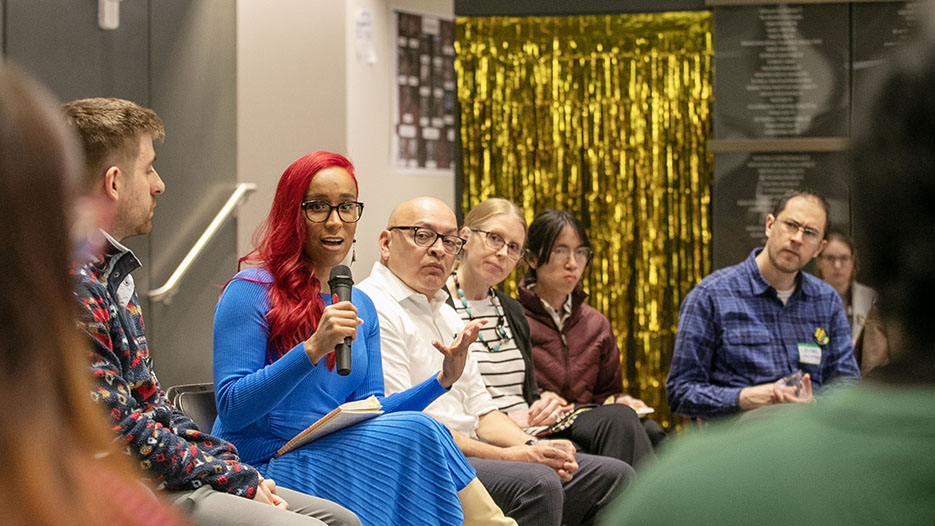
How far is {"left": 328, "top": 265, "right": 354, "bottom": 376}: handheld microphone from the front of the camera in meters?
2.46

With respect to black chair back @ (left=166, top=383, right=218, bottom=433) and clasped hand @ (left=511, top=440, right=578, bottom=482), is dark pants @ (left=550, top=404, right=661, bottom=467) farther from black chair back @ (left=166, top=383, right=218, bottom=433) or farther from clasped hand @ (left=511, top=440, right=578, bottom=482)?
black chair back @ (left=166, top=383, right=218, bottom=433)

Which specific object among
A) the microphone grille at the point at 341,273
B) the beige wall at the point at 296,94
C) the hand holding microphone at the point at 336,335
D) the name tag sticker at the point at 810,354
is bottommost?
the name tag sticker at the point at 810,354

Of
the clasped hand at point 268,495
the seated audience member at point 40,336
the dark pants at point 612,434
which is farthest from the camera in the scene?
the dark pants at point 612,434

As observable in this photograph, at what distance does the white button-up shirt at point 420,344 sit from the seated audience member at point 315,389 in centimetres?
30

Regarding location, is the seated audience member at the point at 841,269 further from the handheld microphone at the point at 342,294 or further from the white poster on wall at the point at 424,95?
the handheld microphone at the point at 342,294

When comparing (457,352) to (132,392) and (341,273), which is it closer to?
(341,273)

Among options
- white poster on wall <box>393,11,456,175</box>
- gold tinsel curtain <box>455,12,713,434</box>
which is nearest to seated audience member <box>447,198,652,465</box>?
white poster on wall <box>393,11,456,175</box>

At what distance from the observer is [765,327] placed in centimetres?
402

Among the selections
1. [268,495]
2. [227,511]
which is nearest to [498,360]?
[268,495]

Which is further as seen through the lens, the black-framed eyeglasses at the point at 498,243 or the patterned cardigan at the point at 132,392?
the black-framed eyeglasses at the point at 498,243

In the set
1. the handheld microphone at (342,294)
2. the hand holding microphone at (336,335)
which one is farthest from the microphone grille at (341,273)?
the hand holding microphone at (336,335)

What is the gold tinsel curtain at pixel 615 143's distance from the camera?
620 cm

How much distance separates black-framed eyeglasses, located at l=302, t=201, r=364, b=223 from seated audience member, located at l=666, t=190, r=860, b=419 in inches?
64.5

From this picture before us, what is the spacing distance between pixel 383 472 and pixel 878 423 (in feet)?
6.91
